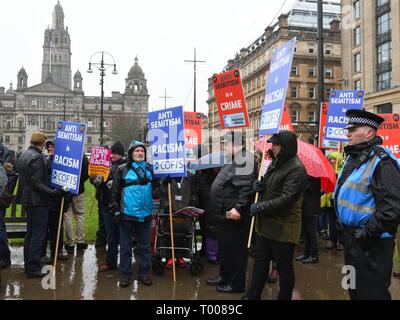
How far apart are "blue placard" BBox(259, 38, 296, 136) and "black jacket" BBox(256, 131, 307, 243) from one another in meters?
1.12

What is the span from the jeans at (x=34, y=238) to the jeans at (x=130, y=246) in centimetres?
123

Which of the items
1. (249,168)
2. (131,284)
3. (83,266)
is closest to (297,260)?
(249,168)

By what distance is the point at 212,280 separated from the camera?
598 centimetres

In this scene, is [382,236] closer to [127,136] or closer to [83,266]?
[83,266]

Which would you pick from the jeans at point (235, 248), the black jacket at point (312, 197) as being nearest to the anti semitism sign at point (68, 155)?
the jeans at point (235, 248)

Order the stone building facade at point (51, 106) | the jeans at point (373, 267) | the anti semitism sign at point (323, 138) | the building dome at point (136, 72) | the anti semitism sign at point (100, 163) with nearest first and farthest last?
the jeans at point (373, 267) < the anti semitism sign at point (100, 163) < the anti semitism sign at point (323, 138) < the building dome at point (136, 72) < the stone building facade at point (51, 106)

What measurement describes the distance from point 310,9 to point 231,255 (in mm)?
73142

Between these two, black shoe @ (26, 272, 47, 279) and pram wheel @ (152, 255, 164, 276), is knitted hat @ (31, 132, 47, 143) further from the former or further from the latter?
pram wheel @ (152, 255, 164, 276)

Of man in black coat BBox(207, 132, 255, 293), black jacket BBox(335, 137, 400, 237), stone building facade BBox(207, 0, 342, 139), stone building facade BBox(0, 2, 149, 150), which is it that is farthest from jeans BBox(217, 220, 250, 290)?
stone building facade BBox(0, 2, 149, 150)

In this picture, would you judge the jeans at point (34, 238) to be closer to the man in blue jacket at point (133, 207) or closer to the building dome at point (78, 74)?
the man in blue jacket at point (133, 207)

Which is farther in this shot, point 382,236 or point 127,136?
point 127,136

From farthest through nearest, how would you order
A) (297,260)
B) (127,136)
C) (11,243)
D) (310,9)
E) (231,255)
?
(310,9) → (127,136) → (11,243) → (297,260) → (231,255)

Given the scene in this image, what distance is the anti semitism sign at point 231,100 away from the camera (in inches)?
276

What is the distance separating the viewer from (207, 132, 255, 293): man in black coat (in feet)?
18.1
